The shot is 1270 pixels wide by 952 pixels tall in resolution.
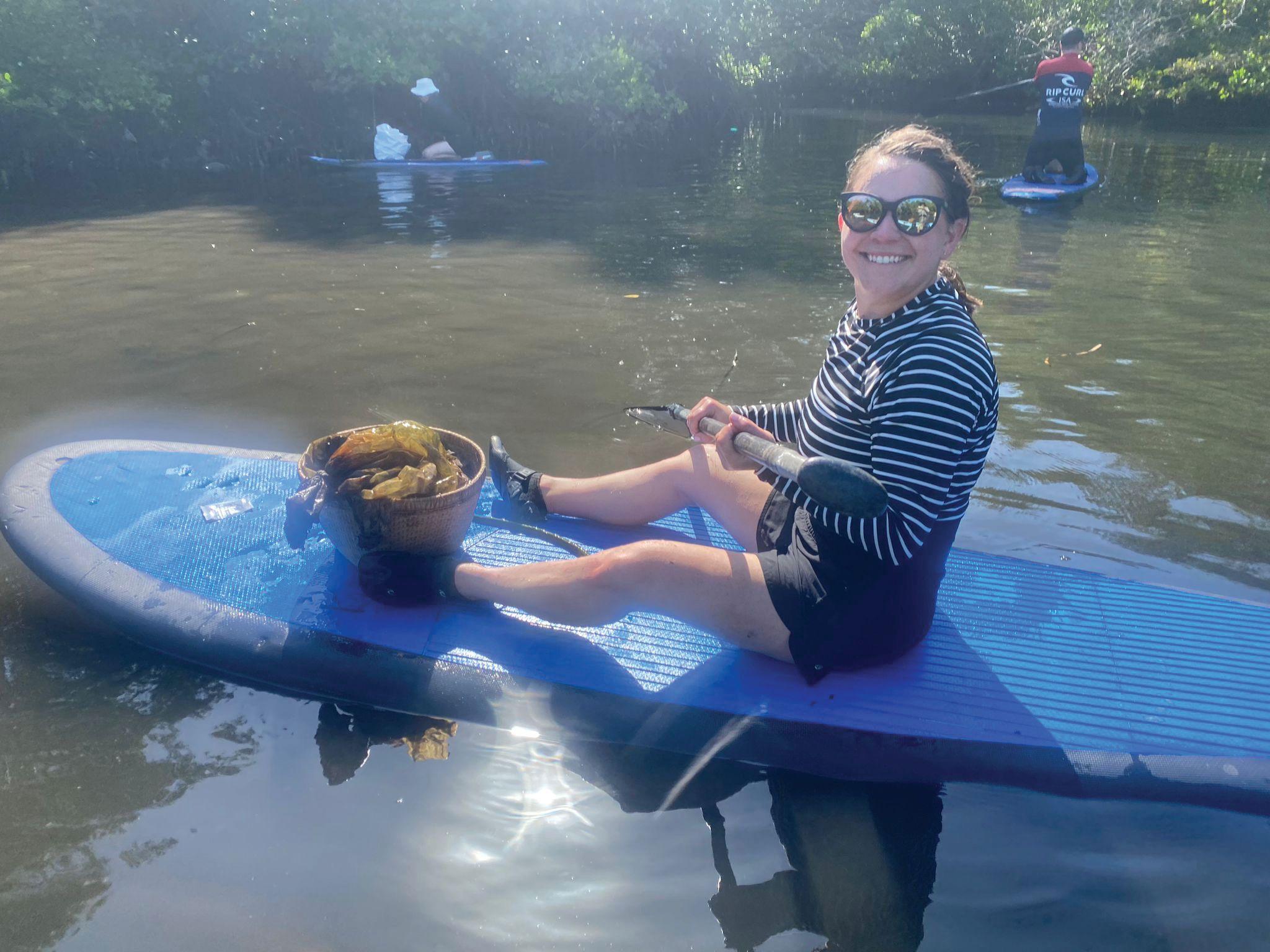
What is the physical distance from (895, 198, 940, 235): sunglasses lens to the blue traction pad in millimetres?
1201

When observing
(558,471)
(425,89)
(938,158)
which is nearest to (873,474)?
(938,158)

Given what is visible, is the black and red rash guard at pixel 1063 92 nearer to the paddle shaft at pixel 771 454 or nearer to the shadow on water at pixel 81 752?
the paddle shaft at pixel 771 454

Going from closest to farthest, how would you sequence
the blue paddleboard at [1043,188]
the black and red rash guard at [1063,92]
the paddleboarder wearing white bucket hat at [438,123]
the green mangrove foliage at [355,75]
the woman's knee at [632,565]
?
the woman's knee at [632,565], the blue paddleboard at [1043,188], the black and red rash guard at [1063,92], the green mangrove foliage at [355,75], the paddleboarder wearing white bucket hat at [438,123]

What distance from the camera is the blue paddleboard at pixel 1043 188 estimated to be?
1073 centimetres

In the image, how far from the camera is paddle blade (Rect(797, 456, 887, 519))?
2.06m

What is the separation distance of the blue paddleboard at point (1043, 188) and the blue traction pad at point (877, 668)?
28.5 ft

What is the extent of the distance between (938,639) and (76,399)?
14.9 ft

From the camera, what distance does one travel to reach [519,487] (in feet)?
11.8

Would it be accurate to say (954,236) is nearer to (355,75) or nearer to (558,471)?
(558,471)

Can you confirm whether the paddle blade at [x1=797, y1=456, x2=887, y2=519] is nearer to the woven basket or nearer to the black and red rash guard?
the woven basket

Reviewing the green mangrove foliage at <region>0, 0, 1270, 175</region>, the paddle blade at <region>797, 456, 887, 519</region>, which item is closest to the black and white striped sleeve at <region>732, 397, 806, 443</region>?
the paddle blade at <region>797, 456, 887, 519</region>

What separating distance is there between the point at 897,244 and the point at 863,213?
0.12 metres

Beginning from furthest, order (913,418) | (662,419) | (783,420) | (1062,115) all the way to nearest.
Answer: (1062,115), (662,419), (783,420), (913,418)

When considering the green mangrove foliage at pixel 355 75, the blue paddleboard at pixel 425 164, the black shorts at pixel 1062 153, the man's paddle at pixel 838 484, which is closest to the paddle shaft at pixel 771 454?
the man's paddle at pixel 838 484
